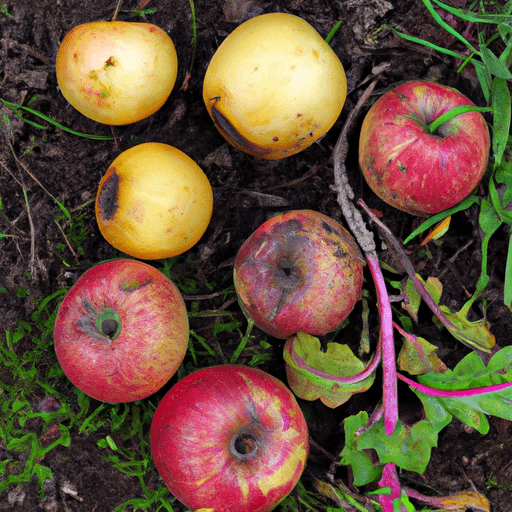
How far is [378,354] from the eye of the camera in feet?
6.82

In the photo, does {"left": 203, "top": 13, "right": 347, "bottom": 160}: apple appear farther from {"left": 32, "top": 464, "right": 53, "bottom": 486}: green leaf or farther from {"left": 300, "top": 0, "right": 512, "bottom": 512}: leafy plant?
{"left": 32, "top": 464, "right": 53, "bottom": 486}: green leaf

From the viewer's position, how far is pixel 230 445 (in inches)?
70.2

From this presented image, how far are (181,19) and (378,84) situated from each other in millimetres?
981

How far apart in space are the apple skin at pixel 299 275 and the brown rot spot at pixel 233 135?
1.04 ft

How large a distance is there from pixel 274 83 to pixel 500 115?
1.03m

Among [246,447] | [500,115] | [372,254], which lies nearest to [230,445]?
[246,447]

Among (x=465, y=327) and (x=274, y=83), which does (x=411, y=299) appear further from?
(x=274, y=83)

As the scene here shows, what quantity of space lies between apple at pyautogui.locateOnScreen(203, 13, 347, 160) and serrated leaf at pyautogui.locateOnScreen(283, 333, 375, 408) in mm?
850

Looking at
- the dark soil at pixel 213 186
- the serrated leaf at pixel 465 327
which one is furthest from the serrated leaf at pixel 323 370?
the serrated leaf at pixel 465 327

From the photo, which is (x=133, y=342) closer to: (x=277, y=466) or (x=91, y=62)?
(x=277, y=466)

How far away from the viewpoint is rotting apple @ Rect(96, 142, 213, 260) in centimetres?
191

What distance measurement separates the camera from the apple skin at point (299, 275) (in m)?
1.88

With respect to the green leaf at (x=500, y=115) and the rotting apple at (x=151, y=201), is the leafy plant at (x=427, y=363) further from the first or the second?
the rotting apple at (x=151, y=201)

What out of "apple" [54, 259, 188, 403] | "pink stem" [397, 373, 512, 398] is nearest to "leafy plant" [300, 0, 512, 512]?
"pink stem" [397, 373, 512, 398]
